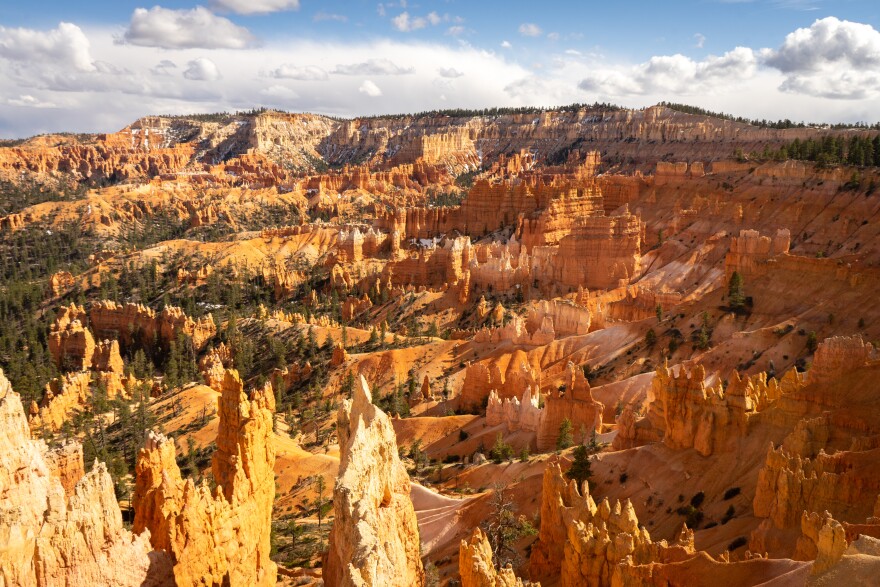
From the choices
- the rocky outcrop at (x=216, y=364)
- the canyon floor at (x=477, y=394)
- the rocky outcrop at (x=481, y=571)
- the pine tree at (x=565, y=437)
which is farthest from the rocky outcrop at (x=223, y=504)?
the rocky outcrop at (x=216, y=364)

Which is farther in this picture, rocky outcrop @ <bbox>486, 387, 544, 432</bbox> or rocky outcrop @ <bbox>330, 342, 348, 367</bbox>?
rocky outcrop @ <bbox>330, 342, 348, 367</bbox>

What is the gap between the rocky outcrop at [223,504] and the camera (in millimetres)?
21016

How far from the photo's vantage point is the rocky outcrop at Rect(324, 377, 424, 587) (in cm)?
1467

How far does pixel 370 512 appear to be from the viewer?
1584cm

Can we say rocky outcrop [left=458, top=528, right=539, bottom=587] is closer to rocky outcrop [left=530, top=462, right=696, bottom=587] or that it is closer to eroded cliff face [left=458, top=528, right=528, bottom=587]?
eroded cliff face [left=458, top=528, right=528, bottom=587]

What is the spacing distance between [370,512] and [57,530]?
26.4 ft

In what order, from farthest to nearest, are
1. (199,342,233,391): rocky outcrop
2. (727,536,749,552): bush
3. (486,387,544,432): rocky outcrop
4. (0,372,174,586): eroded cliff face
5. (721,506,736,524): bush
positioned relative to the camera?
(199,342,233,391): rocky outcrop
(486,387,544,432): rocky outcrop
(721,506,736,524): bush
(727,536,749,552): bush
(0,372,174,586): eroded cliff face

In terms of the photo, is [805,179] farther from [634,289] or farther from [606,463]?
[606,463]

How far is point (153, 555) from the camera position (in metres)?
19.1

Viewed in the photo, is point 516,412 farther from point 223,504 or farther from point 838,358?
point 223,504

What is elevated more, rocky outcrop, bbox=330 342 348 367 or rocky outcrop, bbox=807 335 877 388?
rocky outcrop, bbox=807 335 877 388

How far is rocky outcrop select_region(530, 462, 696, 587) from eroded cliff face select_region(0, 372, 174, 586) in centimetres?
1187

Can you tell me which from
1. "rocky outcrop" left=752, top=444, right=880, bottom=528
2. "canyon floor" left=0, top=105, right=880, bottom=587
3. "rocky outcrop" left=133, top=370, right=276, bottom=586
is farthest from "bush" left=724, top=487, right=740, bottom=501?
"rocky outcrop" left=133, top=370, right=276, bottom=586

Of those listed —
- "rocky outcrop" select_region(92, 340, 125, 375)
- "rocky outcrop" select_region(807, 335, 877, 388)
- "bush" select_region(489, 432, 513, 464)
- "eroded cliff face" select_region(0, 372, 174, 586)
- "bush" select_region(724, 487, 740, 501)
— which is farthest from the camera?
"rocky outcrop" select_region(92, 340, 125, 375)
